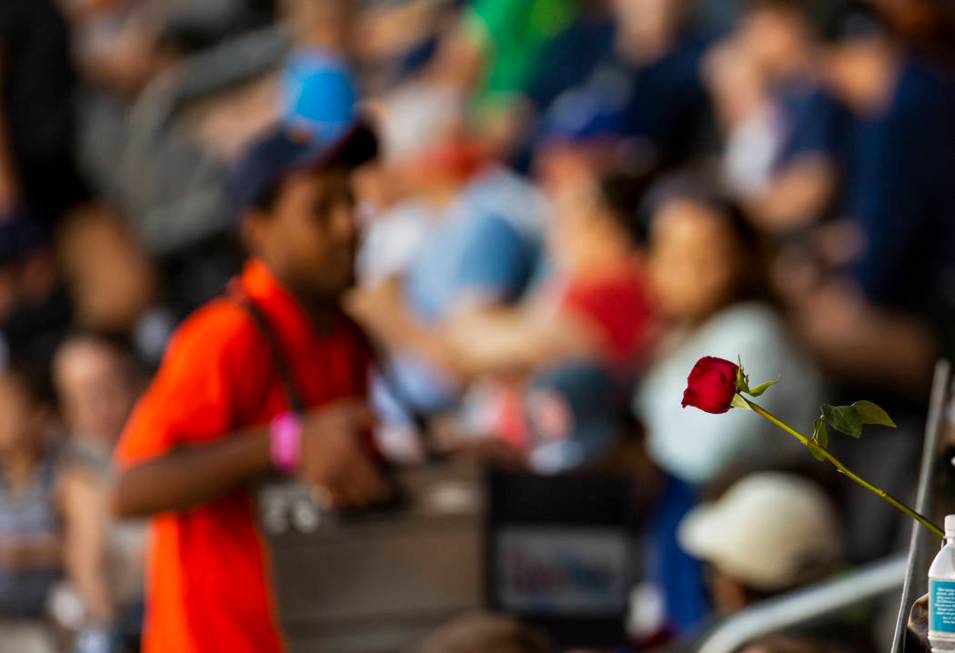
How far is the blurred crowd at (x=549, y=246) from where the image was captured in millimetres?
5105

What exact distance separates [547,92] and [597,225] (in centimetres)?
124

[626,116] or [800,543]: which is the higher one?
[626,116]

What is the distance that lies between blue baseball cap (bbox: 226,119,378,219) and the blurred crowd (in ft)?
1.59

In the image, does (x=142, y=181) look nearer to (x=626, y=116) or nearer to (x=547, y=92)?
(x=547, y=92)

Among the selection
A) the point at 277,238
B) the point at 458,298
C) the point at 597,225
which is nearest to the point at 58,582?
the point at 458,298

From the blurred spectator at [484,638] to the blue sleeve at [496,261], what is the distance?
278 centimetres

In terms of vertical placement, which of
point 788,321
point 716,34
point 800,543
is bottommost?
point 800,543

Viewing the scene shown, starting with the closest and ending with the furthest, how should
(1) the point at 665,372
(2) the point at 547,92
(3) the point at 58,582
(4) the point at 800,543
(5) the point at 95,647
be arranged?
(4) the point at 800,543, (1) the point at 665,372, (5) the point at 95,647, (3) the point at 58,582, (2) the point at 547,92

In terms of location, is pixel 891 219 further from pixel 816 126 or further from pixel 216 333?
pixel 216 333

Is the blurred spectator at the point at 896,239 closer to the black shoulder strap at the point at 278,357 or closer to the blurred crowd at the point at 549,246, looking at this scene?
the blurred crowd at the point at 549,246

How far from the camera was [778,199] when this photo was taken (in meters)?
6.27

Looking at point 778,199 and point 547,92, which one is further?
point 547,92

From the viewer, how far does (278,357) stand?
11.5 ft

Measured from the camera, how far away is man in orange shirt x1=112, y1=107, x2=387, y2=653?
3.39m
